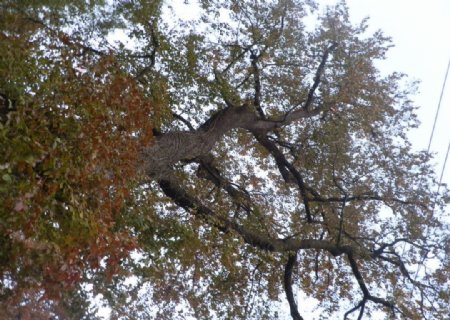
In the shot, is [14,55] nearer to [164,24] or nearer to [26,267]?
[26,267]

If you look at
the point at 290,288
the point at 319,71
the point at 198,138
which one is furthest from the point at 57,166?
the point at 290,288

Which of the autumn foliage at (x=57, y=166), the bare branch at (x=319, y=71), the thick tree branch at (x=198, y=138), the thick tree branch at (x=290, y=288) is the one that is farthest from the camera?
the thick tree branch at (x=290, y=288)

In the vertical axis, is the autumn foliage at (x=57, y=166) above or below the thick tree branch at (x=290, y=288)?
below

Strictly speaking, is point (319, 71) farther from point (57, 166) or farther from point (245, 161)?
point (57, 166)

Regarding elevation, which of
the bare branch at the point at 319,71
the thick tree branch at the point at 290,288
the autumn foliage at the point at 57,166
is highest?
the bare branch at the point at 319,71

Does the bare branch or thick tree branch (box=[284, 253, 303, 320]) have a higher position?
the bare branch

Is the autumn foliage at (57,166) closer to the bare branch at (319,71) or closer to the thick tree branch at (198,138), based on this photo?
the thick tree branch at (198,138)

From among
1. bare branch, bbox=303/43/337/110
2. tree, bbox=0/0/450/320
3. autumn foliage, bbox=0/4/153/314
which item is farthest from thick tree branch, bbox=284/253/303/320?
autumn foliage, bbox=0/4/153/314

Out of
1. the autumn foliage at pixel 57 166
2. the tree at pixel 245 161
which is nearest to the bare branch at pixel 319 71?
the tree at pixel 245 161

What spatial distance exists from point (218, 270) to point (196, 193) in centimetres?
170

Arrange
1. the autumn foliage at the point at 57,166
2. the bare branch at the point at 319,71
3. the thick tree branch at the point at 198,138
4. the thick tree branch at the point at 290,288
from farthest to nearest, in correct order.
Answer: the thick tree branch at the point at 290,288
the bare branch at the point at 319,71
the thick tree branch at the point at 198,138
the autumn foliage at the point at 57,166

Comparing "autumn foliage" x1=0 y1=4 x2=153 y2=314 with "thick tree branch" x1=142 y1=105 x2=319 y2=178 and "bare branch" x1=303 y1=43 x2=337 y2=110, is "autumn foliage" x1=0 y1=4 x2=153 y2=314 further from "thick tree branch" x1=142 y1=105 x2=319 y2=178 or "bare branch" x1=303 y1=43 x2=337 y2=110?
"bare branch" x1=303 y1=43 x2=337 y2=110

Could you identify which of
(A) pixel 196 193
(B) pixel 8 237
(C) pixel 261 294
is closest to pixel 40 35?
(B) pixel 8 237

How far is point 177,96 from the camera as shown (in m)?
10.0
